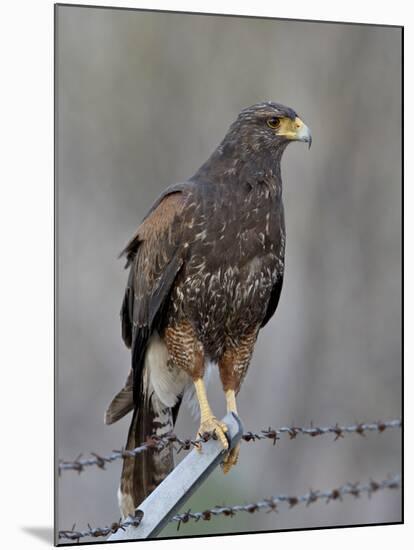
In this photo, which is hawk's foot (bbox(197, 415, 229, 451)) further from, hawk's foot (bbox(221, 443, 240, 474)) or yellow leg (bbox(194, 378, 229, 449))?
hawk's foot (bbox(221, 443, 240, 474))

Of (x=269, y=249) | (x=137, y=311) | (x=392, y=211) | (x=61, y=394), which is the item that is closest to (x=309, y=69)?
(x=392, y=211)

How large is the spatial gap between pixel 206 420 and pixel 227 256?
0.70 m

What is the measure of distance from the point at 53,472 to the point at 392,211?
211cm

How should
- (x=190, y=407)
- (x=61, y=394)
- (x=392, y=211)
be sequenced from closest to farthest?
(x=61, y=394)
(x=190, y=407)
(x=392, y=211)

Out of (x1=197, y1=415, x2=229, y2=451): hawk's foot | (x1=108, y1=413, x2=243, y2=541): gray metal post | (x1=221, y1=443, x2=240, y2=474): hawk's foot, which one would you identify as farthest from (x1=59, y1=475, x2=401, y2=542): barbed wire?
(x1=197, y1=415, x2=229, y2=451): hawk's foot

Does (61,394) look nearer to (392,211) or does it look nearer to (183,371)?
(183,371)

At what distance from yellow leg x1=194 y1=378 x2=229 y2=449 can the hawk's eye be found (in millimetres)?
1137

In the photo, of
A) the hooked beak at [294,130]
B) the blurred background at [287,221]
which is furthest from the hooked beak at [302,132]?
the blurred background at [287,221]

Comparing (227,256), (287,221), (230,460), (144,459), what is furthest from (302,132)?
(144,459)

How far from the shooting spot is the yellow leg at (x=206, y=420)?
483cm

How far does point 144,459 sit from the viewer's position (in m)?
5.43

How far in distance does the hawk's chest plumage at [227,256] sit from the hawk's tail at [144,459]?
447 mm

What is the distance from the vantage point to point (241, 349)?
5.37m

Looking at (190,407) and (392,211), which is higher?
(392,211)
